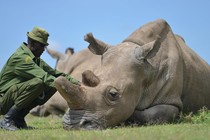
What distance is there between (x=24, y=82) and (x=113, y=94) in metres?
1.51

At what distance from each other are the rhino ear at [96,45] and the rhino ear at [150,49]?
93cm

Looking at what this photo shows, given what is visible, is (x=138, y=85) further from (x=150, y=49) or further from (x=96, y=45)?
(x=96, y=45)

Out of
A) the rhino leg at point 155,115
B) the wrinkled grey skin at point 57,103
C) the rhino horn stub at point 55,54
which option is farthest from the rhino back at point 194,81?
the rhino horn stub at point 55,54

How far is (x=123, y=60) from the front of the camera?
8.70 metres

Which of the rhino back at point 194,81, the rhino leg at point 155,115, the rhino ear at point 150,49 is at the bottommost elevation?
the rhino leg at point 155,115

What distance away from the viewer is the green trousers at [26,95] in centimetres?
834

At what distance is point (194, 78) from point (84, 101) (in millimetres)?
3708

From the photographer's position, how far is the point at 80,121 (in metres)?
7.69

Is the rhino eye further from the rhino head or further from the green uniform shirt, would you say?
the green uniform shirt

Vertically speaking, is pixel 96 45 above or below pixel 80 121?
above

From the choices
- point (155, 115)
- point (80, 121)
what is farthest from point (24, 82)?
point (155, 115)

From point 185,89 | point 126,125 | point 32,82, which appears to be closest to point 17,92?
point 32,82

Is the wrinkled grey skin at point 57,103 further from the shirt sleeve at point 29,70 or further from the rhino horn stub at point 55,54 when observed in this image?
the shirt sleeve at point 29,70

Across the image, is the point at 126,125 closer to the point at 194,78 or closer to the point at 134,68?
the point at 134,68
